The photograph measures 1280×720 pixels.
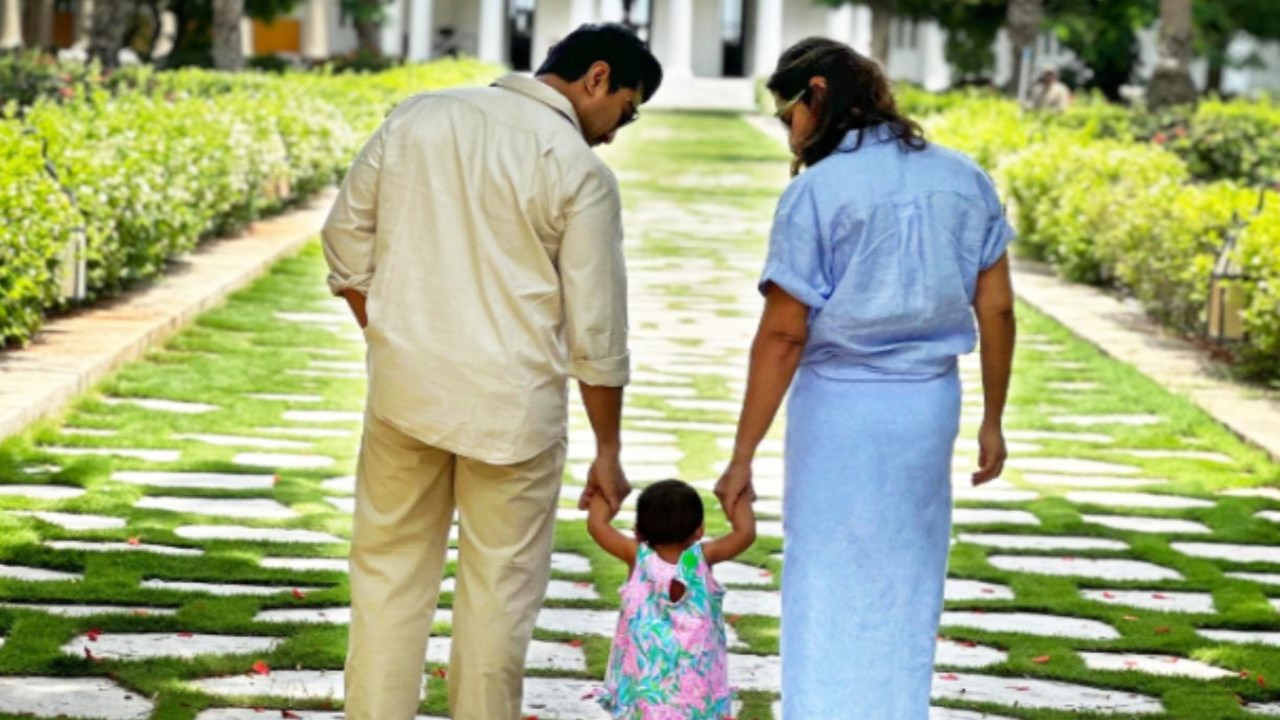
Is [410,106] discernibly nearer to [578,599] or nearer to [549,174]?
[549,174]

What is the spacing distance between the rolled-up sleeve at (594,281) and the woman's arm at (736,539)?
1.04 feet

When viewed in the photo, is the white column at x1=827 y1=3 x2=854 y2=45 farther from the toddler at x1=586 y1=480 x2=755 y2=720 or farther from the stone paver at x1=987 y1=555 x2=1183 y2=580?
the toddler at x1=586 y1=480 x2=755 y2=720

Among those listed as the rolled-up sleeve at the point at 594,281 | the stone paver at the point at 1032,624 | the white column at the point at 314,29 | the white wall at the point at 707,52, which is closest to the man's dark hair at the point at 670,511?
the rolled-up sleeve at the point at 594,281

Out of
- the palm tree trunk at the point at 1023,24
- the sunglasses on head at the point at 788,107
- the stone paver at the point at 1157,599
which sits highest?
the sunglasses on head at the point at 788,107

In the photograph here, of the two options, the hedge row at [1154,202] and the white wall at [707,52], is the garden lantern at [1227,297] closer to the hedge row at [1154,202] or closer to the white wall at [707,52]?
the hedge row at [1154,202]

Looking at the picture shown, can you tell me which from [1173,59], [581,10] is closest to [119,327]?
[1173,59]

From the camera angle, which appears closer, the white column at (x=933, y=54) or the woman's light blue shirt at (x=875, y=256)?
the woman's light blue shirt at (x=875, y=256)

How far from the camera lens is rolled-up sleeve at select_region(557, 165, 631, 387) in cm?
443

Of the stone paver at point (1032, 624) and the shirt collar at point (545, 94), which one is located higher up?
the shirt collar at point (545, 94)

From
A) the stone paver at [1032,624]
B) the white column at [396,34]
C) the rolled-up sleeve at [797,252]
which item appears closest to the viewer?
the rolled-up sleeve at [797,252]

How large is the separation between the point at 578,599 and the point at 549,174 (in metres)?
2.36

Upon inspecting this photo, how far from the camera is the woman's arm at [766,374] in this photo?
172 inches

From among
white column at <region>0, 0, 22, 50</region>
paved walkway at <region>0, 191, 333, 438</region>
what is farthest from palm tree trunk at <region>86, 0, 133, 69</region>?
white column at <region>0, 0, 22, 50</region>

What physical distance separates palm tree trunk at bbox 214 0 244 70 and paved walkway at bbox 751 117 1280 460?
51.1ft
